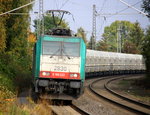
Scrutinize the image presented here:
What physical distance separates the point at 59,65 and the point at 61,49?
2.46 ft

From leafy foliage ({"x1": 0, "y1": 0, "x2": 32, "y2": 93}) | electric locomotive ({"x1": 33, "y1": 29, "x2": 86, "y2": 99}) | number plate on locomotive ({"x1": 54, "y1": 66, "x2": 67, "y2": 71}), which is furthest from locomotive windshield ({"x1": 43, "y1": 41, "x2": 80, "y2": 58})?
leafy foliage ({"x1": 0, "y1": 0, "x2": 32, "y2": 93})

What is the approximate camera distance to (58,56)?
1494cm

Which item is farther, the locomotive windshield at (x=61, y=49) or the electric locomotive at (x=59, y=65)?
the locomotive windshield at (x=61, y=49)

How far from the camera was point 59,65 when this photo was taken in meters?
14.8

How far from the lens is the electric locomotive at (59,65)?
48.0 feet

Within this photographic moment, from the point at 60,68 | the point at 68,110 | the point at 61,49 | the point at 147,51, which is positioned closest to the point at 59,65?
the point at 60,68

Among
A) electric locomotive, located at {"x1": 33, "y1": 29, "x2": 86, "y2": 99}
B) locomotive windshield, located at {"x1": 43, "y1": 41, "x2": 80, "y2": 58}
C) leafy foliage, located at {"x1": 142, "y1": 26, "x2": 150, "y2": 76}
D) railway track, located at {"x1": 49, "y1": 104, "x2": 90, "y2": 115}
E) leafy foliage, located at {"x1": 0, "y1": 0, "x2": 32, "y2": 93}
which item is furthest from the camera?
leafy foliage, located at {"x1": 142, "y1": 26, "x2": 150, "y2": 76}

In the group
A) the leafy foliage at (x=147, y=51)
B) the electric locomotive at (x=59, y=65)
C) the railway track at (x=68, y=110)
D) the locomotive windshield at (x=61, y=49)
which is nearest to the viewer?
the railway track at (x=68, y=110)

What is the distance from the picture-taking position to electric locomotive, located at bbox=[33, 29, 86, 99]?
14633 mm

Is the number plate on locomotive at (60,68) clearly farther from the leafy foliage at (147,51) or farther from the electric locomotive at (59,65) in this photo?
the leafy foliage at (147,51)

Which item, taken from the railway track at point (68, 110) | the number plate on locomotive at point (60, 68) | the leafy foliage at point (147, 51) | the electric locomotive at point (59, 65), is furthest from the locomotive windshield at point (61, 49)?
the leafy foliage at point (147, 51)

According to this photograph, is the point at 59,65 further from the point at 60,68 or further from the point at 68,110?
the point at 68,110

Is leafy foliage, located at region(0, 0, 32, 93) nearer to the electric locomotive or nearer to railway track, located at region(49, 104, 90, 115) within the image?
the electric locomotive

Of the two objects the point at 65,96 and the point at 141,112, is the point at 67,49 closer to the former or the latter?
the point at 65,96
